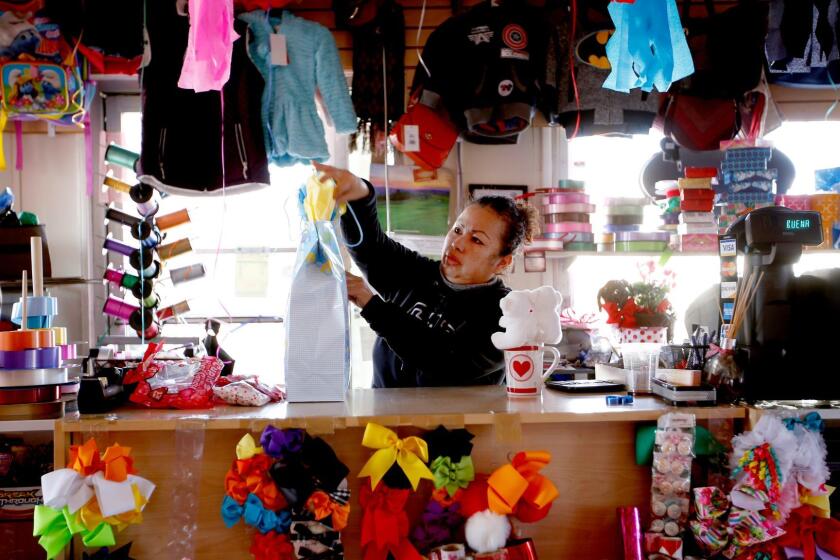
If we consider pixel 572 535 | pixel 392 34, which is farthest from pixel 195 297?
pixel 572 535

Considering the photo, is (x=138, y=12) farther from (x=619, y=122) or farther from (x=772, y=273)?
(x=772, y=273)

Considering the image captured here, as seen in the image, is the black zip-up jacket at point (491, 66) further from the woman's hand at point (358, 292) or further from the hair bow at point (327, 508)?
the hair bow at point (327, 508)

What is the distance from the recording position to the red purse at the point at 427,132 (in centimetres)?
308

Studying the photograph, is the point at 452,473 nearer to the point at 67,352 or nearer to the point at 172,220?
A: the point at 67,352

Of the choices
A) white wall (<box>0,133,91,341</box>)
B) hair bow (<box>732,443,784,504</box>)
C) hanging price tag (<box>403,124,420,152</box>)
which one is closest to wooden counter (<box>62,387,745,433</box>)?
hair bow (<box>732,443,784,504</box>)

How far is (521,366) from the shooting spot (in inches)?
63.4

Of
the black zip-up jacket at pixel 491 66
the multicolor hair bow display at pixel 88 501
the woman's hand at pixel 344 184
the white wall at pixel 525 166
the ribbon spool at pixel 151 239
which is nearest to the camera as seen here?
the multicolor hair bow display at pixel 88 501

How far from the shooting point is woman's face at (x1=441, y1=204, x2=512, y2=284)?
7.07 ft

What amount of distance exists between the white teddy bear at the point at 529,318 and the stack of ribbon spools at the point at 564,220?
1.61 m

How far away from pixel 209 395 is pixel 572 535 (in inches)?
32.6

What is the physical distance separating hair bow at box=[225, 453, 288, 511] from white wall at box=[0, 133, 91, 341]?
2355 millimetres

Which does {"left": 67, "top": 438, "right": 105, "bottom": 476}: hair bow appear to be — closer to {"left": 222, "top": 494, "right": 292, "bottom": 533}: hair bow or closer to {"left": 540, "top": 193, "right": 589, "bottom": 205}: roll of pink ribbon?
{"left": 222, "top": 494, "right": 292, "bottom": 533}: hair bow

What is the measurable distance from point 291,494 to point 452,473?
0.31 m

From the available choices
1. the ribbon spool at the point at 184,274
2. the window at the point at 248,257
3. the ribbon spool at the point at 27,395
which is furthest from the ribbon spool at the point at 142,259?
the ribbon spool at the point at 27,395
